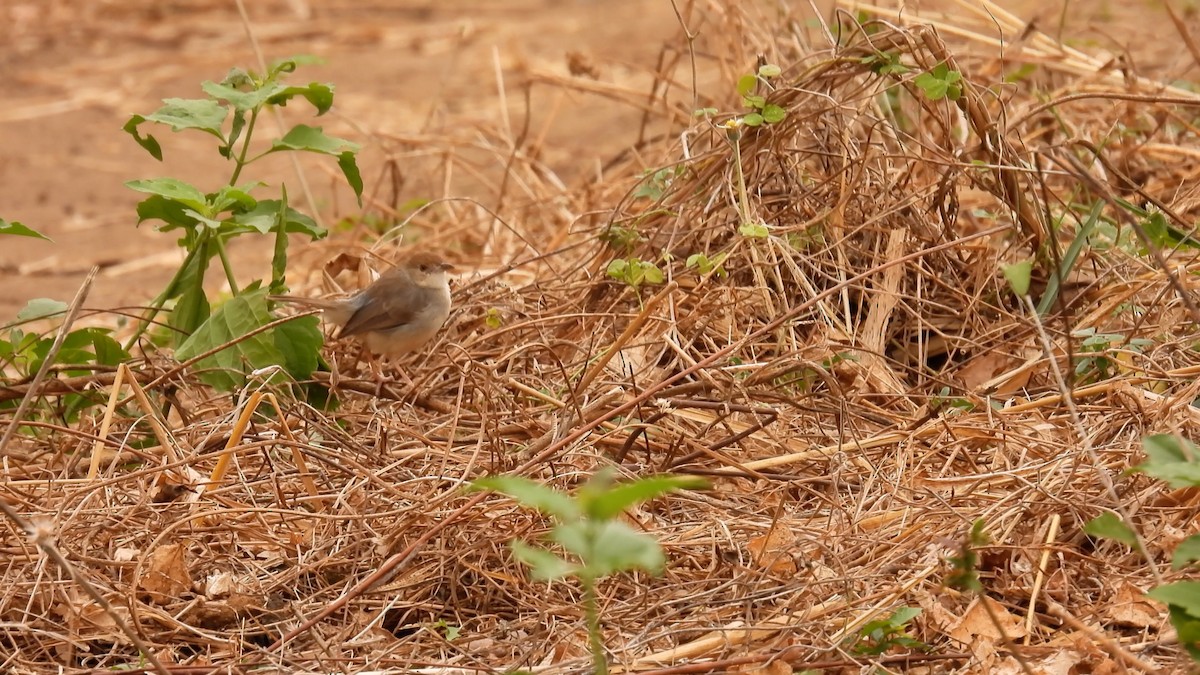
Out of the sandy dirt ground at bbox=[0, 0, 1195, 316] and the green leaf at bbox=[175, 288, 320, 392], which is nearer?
the green leaf at bbox=[175, 288, 320, 392]

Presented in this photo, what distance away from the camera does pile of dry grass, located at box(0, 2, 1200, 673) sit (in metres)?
3.02

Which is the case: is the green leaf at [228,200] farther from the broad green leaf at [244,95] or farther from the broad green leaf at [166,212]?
the broad green leaf at [244,95]

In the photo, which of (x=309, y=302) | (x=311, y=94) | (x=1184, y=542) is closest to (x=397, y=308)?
(x=309, y=302)

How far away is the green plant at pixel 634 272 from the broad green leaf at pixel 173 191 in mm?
1231

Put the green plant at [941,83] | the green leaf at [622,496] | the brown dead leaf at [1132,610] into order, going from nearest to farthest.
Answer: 1. the green leaf at [622,496]
2. the brown dead leaf at [1132,610]
3. the green plant at [941,83]

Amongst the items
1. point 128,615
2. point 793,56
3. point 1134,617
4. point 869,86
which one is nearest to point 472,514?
point 128,615

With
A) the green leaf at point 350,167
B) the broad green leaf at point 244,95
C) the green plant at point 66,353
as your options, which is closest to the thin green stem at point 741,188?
the green leaf at point 350,167

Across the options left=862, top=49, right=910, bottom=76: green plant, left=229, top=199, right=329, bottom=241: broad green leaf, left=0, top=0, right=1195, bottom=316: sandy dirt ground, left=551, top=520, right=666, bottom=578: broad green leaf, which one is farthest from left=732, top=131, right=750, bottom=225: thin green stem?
left=551, top=520, right=666, bottom=578: broad green leaf

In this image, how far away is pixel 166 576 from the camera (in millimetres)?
3207

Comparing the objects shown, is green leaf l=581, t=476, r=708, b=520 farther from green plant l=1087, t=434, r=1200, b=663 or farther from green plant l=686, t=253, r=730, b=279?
green plant l=686, t=253, r=730, b=279

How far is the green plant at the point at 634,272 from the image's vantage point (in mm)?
3998

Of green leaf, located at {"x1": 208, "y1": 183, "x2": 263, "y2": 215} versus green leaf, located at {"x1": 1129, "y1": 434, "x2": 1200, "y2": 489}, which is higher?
green leaf, located at {"x1": 208, "y1": 183, "x2": 263, "y2": 215}

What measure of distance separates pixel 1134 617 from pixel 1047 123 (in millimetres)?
3098

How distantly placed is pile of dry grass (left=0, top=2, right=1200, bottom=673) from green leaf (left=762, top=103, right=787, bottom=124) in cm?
10
